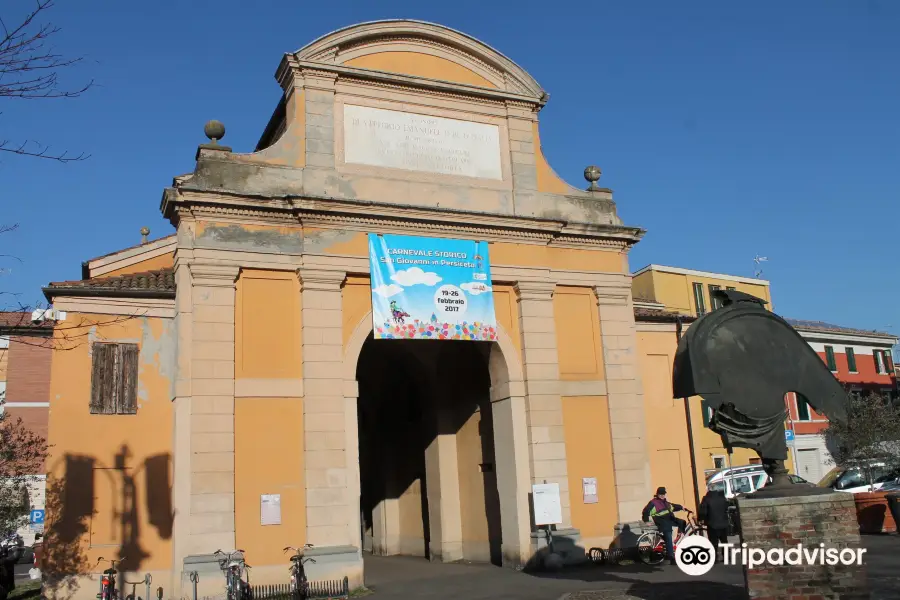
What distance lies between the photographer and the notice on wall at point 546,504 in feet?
53.0

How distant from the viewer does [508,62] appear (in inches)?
730

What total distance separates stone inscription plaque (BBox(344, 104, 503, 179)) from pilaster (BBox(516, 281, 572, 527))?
9.71ft

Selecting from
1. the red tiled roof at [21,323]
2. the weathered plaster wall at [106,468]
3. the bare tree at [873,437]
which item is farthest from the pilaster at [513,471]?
the bare tree at [873,437]

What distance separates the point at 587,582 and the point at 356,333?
6.34m

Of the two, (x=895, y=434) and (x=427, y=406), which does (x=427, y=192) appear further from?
(x=895, y=434)

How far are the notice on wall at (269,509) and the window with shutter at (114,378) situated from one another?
11.0ft

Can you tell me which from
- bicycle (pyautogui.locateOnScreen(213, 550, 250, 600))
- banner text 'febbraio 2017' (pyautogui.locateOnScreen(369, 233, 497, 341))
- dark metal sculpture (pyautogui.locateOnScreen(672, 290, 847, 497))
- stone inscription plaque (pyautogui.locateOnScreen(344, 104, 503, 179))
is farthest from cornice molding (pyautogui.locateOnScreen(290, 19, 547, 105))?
dark metal sculpture (pyautogui.locateOnScreen(672, 290, 847, 497))

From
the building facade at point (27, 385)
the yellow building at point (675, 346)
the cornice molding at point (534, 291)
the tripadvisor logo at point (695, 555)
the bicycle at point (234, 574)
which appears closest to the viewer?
the bicycle at point (234, 574)

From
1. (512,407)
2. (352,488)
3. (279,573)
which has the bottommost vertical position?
(279,573)

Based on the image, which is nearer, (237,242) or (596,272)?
(237,242)

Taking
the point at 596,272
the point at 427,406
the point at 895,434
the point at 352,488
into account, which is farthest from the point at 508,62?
the point at 895,434

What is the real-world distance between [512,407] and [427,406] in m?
4.00

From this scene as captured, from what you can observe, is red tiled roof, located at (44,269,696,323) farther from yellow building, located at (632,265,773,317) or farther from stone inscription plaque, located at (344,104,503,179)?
yellow building, located at (632,265,773,317)

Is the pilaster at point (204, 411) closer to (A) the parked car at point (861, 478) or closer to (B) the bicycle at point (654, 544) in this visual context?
(B) the bicycle at point (654, 544)
